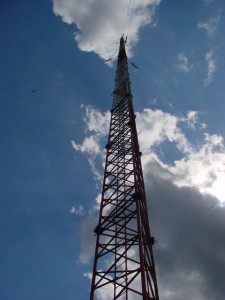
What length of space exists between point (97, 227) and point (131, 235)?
2233mm

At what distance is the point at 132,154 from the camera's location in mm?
23016

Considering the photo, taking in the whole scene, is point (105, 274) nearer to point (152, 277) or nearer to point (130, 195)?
point (152, 277)

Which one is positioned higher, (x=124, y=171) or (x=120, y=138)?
(x=120, y=138)

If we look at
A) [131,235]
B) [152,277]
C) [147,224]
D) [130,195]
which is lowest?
[152,277]

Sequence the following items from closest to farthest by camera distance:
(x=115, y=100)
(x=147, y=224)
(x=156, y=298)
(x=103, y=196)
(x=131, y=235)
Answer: (x=156, y=298) → (x=131, y=235) → (x=147, y=224) → (x=103, y=196) → (x=115, y=100)

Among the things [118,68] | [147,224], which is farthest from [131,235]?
[118,68]

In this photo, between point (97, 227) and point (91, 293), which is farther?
point (97, 227)

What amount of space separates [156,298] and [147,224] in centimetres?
467

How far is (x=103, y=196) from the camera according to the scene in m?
20.8

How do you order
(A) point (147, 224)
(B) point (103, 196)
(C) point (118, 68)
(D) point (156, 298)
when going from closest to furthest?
1. (D) point (156, 298)
2. (A) point (147, 224)
3. (B) point (103, 196)
4. (C) point (118, 68)

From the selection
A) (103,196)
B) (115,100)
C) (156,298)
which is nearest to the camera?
(156,298)

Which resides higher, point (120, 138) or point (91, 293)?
point (120, 138)

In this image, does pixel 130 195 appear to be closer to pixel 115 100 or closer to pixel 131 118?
pixel 131 118

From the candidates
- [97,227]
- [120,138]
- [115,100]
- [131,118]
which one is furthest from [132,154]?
[115,100]
